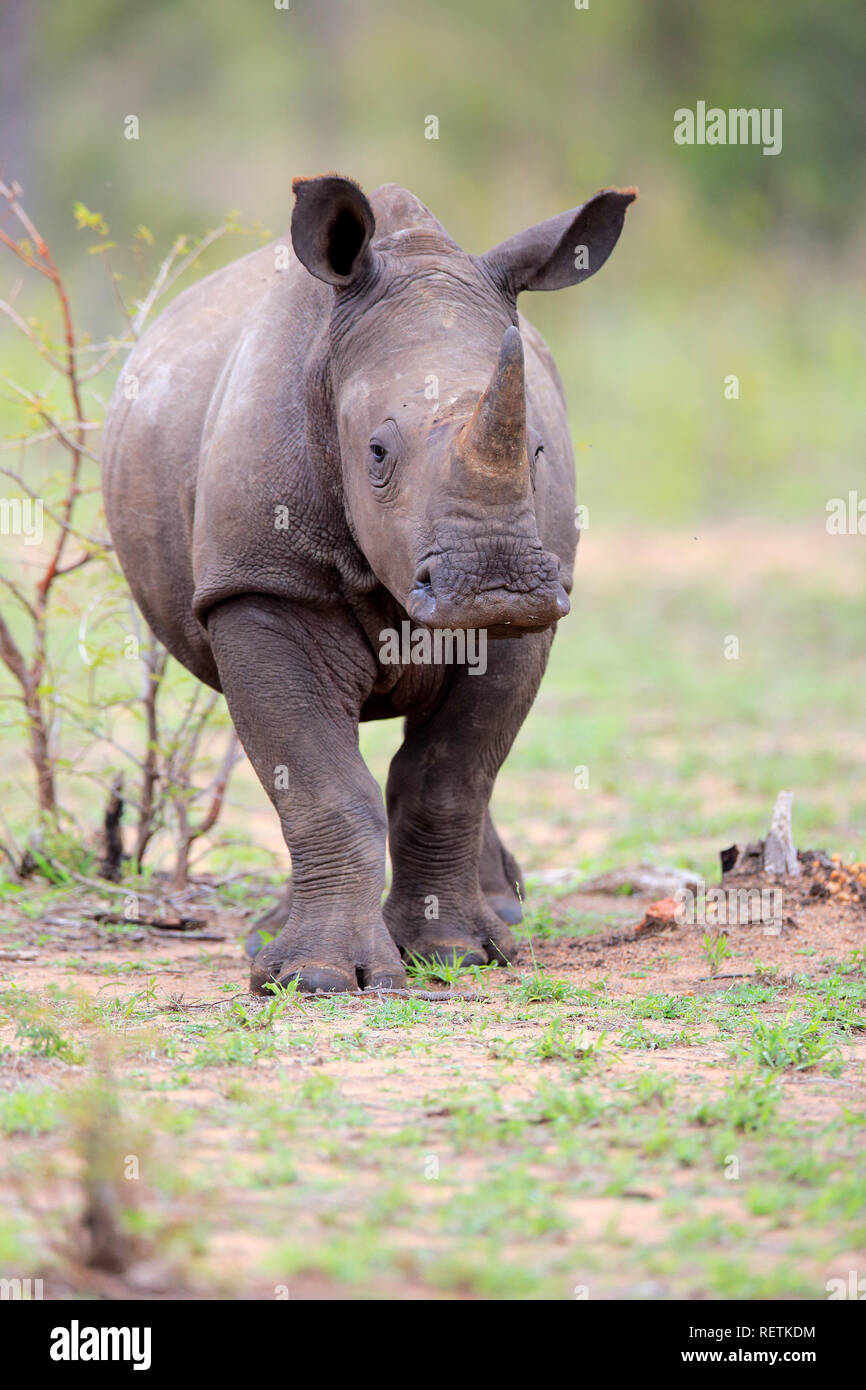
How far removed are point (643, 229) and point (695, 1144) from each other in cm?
2503

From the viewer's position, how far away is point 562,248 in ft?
19.6

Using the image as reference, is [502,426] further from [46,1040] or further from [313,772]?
[46,1040]

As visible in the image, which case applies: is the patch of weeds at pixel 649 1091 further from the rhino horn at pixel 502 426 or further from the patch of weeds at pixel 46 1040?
the rhino horn at pixel 502 426

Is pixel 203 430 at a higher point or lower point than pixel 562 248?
lower

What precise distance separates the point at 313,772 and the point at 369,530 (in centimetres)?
88

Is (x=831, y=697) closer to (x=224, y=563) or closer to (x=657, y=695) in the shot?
(x=657, y=695)

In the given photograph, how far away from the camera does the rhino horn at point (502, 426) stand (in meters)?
4.84

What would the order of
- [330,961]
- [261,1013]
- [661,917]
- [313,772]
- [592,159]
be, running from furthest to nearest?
[592,159], [661,917], [313,772], [330,961], [261,1013]

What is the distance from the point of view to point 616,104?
32156 millimetres

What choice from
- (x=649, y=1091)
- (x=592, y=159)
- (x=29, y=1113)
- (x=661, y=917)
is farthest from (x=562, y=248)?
(x=592, y=159)

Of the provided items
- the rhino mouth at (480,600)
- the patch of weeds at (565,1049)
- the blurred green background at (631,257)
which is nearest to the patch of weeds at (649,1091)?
the patch of weeds at (565,1049)

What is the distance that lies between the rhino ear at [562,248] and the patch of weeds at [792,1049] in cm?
243

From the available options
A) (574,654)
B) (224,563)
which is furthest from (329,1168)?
(574,654)

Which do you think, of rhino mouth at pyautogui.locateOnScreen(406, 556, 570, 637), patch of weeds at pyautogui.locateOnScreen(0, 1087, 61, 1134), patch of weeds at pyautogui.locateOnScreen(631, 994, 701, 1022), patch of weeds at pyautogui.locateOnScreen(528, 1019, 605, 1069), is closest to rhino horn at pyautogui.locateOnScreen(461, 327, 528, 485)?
rhino mouth at pyautogui.locateOnScreen(406, 556, 570, 637)
